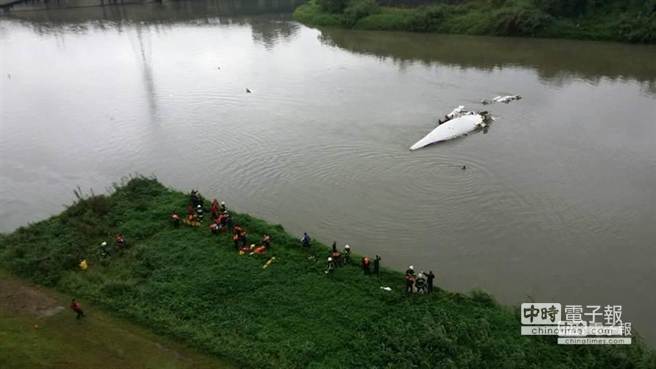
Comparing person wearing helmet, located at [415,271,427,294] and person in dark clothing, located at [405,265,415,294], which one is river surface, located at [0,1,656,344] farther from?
person in dark clothing, located at [405,265,415,294]

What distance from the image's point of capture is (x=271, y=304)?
20547 mm

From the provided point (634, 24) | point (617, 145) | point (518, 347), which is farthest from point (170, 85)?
point (634, 24)

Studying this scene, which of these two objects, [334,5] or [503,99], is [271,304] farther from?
[334,5]

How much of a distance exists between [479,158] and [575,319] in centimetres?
1564

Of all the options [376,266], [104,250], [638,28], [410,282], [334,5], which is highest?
[334,5]

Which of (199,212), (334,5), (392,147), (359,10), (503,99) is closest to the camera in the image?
(199,212)

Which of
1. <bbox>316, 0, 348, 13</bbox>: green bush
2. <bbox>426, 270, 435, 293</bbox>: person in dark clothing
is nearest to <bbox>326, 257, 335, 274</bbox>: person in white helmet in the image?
<bbox>426, 270, 435, 293</bbox>: person in dark clothing

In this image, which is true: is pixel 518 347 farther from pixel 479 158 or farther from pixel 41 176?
pixel 41 176

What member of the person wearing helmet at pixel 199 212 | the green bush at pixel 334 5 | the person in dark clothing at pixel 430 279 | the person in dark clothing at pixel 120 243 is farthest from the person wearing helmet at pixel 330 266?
the green bush at pixel 334 5

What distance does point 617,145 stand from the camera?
114 ft

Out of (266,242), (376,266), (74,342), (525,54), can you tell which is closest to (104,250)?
(74,342)

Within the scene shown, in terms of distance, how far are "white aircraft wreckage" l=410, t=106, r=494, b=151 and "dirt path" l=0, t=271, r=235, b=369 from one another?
21.9 metres

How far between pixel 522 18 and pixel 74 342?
62.3 m

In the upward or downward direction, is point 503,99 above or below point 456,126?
above
